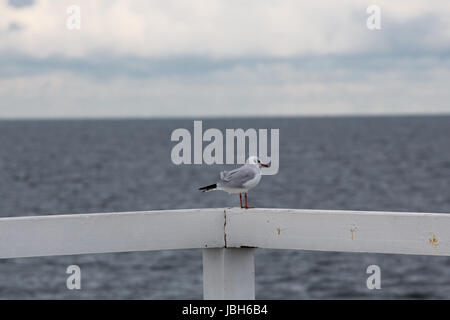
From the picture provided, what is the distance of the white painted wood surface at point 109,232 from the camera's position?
3693mm

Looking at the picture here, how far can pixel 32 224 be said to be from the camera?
12.2ft

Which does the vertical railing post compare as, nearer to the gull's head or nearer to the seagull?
the seagull

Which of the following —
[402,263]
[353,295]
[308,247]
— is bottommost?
[308,247]

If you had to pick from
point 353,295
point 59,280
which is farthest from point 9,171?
point 353,295

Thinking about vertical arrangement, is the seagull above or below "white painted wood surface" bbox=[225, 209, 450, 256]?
above

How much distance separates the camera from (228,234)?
13.1 feet

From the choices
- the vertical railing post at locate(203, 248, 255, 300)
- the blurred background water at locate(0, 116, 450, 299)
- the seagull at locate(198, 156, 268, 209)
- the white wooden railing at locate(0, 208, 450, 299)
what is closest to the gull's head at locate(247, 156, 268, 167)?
the seagull at locate(198, 156, 268, 209)

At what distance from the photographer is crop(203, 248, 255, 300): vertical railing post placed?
3910mm

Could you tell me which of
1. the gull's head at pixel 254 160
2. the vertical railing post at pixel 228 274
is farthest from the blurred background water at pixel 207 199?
the vertical railing post at pixel 228 274

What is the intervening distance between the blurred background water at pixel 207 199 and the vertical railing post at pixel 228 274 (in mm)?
20091

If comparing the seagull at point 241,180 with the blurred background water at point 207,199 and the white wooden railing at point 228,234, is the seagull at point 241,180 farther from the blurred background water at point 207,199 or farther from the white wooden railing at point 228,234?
the blurred background water at point 207,199
